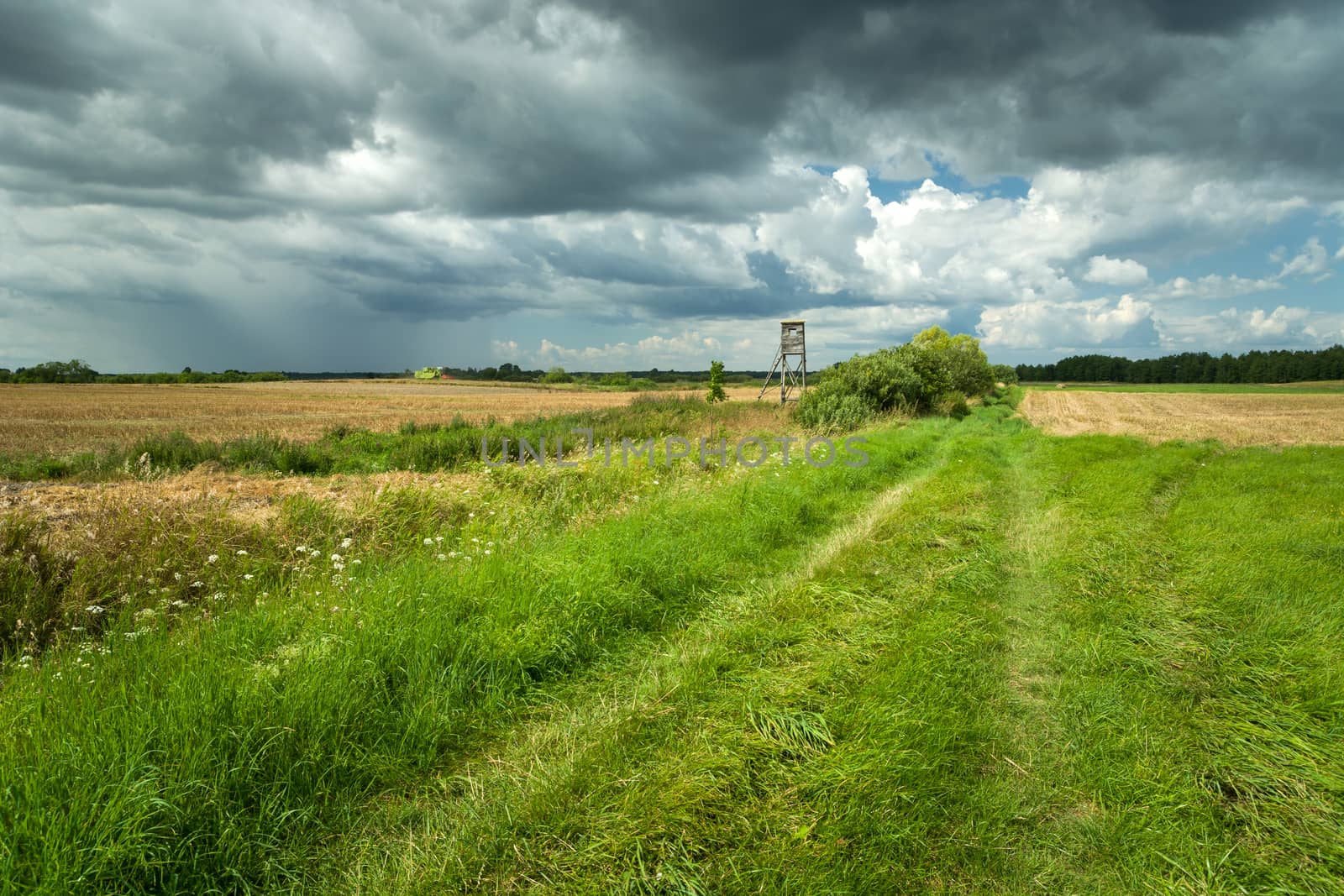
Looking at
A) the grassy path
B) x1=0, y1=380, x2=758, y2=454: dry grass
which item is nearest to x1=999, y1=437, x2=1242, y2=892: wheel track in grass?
the grassy path

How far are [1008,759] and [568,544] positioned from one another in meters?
4.47

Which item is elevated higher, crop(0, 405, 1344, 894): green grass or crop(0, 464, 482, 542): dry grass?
crop(0, 464, 482, 542): dry grass

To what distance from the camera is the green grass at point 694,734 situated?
111 inches

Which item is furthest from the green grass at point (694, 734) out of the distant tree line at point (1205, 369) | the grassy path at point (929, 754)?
the distant tree line at point (1205, 369)

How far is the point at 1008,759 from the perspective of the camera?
3.58 metres

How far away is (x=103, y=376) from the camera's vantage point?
78.6 meters

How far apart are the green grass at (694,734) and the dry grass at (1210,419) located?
1546cm

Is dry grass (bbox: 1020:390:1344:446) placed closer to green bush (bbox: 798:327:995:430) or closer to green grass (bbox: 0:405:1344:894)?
green bush (bbox: 798:327:995:430)

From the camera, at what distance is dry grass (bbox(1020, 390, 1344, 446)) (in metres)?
18.2

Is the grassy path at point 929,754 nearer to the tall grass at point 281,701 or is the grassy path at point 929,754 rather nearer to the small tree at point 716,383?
the tall grass at point 281,701

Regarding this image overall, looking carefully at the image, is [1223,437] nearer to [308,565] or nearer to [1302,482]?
[1302,482]

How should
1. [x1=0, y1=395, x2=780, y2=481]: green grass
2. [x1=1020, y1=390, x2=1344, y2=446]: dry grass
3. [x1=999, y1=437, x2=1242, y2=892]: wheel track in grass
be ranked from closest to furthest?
[x1=999, y1=437, x2=1242, y2=892]: wheel track in grass → [x1=0, y1=395, x2=780, y2=481]: green grass → [x1=1020, y1=390, x2=1344, y2=446]: dry grass

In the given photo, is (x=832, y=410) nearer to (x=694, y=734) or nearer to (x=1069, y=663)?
(x=1069, y=663)

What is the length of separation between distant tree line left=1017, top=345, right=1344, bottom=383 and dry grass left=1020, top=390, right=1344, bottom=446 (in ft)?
113
